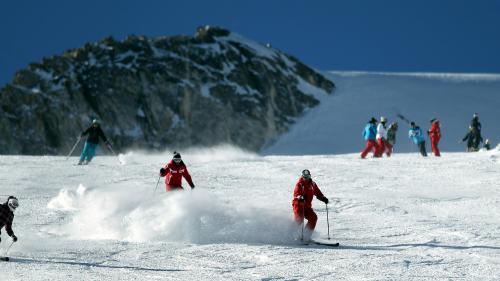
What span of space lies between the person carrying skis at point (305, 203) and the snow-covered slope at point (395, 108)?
36694 millimetres

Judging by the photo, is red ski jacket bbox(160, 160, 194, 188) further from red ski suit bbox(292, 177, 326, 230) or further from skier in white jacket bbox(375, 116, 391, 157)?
skier in white jacket bbox(375, 116, 391, 157)

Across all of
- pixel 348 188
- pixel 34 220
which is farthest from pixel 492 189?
pixel 34 220

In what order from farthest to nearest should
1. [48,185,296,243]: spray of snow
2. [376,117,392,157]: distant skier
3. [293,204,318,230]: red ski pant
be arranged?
[376,117,392,157]: distant skier → [293,204,318,230]: red ski pant → [48,185,296,243]: spray of snow

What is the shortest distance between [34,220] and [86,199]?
1801mm

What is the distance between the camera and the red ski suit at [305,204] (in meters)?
12.2

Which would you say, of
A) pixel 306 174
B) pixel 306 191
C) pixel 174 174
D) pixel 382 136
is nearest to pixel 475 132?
pixel 382 136

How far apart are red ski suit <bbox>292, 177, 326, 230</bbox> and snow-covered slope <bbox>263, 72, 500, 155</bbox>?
36690 mm

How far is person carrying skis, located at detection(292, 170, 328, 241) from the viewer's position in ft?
39.8

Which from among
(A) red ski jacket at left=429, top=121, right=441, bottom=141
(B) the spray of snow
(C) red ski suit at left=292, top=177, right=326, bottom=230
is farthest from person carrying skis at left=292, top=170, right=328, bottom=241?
(A) red ski jacket at left=429, top=121, right=441, bottom=141

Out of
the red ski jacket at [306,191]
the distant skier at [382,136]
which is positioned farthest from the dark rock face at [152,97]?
the red ski jacket at [306,191]

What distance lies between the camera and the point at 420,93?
218ft

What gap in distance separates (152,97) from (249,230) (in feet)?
174

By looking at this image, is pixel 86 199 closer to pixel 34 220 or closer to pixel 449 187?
pixel 34 220

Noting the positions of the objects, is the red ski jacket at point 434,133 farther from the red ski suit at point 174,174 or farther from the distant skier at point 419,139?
the red ski suit at point 174,174
